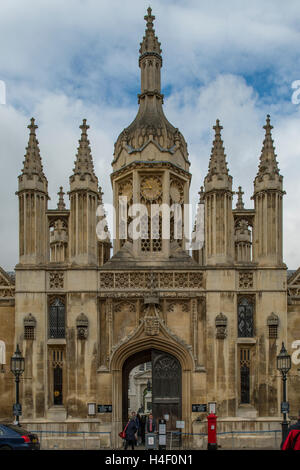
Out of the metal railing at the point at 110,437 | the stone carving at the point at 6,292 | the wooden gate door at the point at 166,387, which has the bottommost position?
the metal railing at the point at 110,437

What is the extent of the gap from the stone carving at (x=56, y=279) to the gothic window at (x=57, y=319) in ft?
2.22

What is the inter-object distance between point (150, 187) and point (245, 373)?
9.93m

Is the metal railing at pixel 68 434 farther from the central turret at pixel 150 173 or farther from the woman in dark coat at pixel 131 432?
the central turret at pixel 150 173

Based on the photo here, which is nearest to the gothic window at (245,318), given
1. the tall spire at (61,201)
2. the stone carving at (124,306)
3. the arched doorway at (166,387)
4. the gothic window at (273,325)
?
the gothic window at (273,325)

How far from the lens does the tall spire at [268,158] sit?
31.3 metres

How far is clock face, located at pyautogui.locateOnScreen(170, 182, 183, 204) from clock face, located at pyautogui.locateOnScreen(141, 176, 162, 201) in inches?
27.1

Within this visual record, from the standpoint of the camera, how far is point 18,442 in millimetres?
21859

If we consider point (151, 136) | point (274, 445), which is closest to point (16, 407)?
point (274, 445)

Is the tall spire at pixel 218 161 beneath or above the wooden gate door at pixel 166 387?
above

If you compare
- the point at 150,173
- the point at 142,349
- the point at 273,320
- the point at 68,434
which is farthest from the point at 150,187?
the point at 68,434

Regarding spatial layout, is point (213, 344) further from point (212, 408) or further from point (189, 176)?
point (189, 176)

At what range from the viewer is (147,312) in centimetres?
3017

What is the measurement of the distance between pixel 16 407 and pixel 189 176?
47.2 ft

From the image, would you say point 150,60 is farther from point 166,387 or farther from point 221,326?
point 166,387
